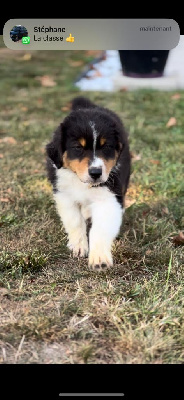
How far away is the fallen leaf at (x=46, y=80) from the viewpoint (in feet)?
29.2

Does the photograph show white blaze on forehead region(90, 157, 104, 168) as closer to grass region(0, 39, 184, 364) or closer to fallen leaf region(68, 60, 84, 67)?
grass region(0, 39, 184, 364)

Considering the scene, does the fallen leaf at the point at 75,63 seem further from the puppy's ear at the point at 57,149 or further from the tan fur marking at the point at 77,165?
the tan fur marking at the point at 77,165

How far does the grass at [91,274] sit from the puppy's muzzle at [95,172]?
1.78 ft

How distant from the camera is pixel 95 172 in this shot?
3.52m

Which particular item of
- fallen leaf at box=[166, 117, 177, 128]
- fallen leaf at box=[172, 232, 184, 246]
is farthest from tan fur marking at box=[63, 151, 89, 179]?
fallen leaf at box=[166, 117, 177, 128]

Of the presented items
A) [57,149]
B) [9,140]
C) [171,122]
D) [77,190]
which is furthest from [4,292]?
[171,122]

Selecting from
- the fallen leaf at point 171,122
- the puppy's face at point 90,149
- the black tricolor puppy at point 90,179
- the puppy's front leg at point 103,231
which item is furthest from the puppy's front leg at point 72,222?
the fallen leaf at point 171,122

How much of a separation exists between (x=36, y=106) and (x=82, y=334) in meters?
5.49

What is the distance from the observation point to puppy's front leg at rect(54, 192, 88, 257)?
152 inches

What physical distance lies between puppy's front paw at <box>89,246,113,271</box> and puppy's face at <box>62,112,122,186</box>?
1.40 feet

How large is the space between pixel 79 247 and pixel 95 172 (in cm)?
58

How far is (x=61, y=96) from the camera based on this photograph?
8.38 m
